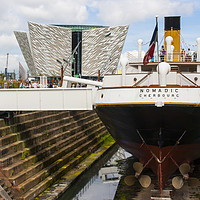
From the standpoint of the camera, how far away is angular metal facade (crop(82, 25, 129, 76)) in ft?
309

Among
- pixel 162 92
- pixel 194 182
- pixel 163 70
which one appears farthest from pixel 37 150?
pixel 194 182


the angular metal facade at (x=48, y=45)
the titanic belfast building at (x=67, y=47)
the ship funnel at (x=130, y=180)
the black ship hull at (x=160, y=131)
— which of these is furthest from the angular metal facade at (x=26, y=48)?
the ship funnel at (x=130, y=180)

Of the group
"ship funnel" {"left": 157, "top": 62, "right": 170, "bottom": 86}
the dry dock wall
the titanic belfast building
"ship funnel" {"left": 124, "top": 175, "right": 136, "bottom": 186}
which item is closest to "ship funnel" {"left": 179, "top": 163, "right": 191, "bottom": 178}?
"ship funnel" {"left": 124, "top": 175, "right": 136, "bottom": 186}

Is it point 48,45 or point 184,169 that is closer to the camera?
point 184,169

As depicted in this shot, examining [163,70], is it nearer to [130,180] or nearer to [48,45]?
[130,180]

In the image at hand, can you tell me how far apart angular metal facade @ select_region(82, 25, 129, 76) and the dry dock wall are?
7166 centimetres

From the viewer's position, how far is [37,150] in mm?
17188

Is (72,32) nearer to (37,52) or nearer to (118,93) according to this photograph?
(37,52)

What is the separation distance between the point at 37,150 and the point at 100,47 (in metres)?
81.1

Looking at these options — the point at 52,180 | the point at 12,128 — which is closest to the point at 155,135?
the point at 52,180

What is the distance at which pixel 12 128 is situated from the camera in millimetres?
16250

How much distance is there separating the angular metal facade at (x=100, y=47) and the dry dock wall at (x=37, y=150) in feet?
235

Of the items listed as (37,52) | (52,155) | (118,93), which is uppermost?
(37,52)

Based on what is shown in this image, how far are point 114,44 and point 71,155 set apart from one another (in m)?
78.0
